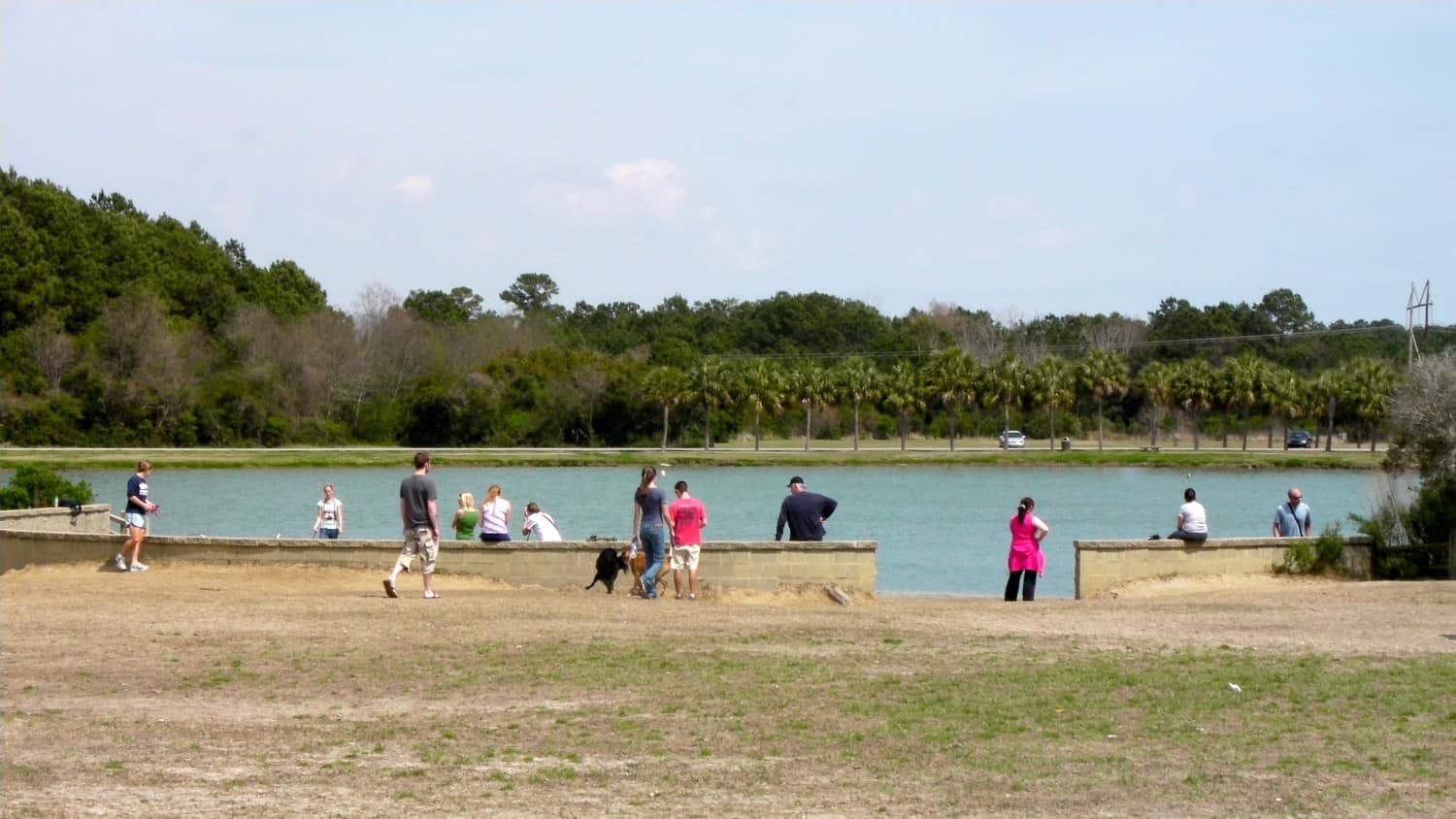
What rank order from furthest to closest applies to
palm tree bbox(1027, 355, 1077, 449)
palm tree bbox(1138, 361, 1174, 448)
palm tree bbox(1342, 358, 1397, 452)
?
palm tree bbox(1027, 355, 1077, 449), palm tree bbox(1138, 361, 1174, 448), palm tree bbox(1342, 358, 1397, 452)

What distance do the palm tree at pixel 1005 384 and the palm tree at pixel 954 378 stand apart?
26.5 inches

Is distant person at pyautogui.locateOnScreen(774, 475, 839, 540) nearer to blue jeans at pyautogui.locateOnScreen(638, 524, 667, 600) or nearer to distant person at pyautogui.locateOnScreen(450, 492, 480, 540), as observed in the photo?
blue jeans at pyautogui.locateOnScreen(638, 524, 667, 600)

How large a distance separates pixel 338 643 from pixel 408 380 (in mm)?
86867

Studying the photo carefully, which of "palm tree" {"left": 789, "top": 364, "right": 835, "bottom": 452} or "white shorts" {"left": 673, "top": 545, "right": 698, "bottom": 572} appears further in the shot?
"palm tree" {"left": 789, "top": 364, "right": 835, "bottom": 452}

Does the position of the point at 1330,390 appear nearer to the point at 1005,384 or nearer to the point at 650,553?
the point at 1005,384

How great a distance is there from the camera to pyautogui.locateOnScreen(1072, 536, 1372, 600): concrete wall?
807 inches

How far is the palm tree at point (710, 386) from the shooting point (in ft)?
301

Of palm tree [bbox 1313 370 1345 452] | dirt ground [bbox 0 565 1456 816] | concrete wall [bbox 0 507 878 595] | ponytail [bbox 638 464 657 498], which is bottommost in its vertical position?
dirt ground [bbox 0 565 1456 816]

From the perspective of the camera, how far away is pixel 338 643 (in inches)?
546

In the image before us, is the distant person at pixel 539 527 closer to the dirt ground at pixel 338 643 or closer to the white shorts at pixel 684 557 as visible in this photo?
the dirt ground at pixel 338 643

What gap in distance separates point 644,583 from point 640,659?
5.12m

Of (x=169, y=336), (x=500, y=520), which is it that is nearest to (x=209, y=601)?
(x=500, y=520)

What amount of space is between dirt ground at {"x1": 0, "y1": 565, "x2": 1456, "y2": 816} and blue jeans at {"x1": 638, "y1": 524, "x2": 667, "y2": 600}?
1.45 ft

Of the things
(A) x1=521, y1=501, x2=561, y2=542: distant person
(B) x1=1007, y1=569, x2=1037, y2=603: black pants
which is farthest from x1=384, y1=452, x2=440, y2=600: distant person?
(B) x1=1007, y1=569, x2=1037, y2=603: black pants
